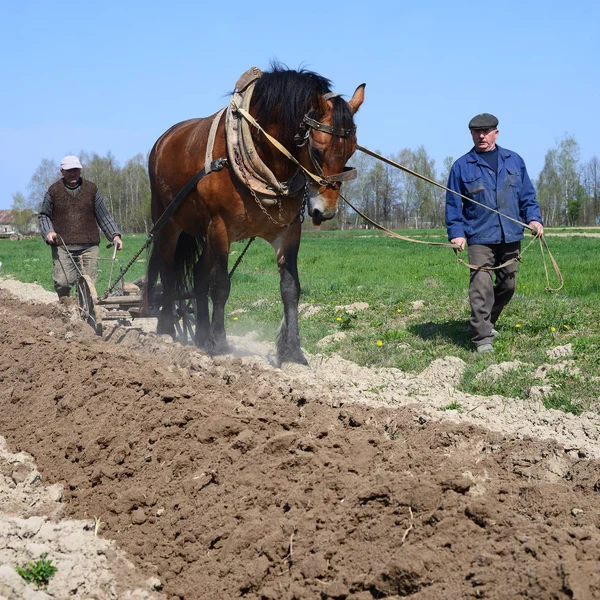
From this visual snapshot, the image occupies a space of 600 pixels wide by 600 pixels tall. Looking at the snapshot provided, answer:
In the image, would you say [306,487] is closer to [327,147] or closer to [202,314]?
[327,147]

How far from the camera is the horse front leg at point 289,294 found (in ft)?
22.5

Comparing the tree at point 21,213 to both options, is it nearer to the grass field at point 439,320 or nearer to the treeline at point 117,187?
the treeline at point 117,187

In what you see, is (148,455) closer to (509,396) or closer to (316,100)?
(509,396)

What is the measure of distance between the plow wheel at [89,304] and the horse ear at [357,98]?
3033 millimetres

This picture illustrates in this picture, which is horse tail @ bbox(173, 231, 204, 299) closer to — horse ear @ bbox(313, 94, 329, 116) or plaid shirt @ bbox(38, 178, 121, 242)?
plaid shirt @ bbox(38, 178, 121, 242)

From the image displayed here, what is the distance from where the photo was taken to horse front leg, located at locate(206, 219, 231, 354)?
6.74 meters

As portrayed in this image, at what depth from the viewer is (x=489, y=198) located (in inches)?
283

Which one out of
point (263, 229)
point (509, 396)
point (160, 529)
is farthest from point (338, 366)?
point (160, 529)

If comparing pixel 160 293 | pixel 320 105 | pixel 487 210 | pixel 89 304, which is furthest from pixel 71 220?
pixel 487 210

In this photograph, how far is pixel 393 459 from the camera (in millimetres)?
3801

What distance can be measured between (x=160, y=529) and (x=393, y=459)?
45.0 inches

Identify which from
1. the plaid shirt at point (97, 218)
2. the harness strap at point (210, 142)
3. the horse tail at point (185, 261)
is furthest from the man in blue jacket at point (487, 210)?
the plaid shirt at point (97, 218)

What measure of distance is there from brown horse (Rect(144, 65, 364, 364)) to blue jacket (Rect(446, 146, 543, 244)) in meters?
1.47

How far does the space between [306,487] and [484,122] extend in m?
4.60
